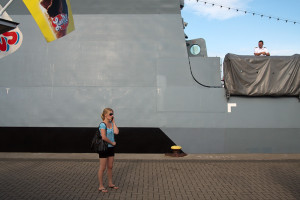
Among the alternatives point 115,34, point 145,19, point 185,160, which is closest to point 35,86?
point 115,34

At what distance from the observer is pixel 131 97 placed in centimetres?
869

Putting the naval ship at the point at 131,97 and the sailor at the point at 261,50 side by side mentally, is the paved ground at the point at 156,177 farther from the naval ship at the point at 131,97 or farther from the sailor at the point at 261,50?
the sailor at the point at 261,50

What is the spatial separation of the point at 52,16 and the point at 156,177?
5.24 m

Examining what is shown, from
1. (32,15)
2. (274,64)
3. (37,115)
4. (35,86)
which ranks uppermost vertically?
(32,15)

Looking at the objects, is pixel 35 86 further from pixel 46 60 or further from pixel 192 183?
pixel 192 183

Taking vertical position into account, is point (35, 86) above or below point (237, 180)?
above

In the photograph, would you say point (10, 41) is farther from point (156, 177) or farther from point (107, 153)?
point (156, 177)

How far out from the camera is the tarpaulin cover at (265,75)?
28.7 feet

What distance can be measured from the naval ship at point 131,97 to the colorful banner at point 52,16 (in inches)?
8.9

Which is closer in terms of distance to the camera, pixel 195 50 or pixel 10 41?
pixel 10 41

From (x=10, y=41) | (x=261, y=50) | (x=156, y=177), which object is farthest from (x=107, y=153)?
(x=261, y=50)

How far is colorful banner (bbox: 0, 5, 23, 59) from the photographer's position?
28.9 feet

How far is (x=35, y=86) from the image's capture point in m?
8.79

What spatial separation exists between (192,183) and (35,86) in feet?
18.3
